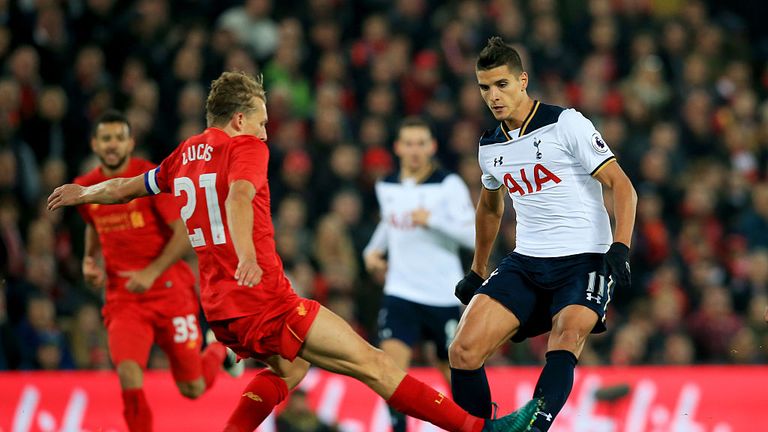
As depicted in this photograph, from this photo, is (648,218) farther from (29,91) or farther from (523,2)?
(29,91)

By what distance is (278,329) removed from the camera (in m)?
6.10

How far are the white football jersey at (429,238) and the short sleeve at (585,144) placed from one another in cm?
251

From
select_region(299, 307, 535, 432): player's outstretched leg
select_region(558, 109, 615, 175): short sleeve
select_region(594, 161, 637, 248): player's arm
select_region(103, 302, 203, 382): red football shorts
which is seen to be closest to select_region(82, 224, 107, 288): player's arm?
select_region(103, 302, 203, 382): red football shorts

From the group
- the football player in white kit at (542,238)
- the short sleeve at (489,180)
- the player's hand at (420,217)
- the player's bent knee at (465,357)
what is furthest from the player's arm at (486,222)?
the player's hand at (420,217)

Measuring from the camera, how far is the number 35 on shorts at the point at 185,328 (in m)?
8.15

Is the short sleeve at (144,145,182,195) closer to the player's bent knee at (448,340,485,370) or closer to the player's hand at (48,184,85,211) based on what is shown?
the player's hand at (48,184,85,211)

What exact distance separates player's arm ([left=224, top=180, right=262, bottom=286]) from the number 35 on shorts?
7.94ft

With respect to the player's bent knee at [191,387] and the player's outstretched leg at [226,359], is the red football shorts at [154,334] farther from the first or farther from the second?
the player's outstretched leg at [226,359]

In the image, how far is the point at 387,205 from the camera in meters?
9.15

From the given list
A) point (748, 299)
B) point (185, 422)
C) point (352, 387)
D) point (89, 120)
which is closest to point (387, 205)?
point (352, 387)

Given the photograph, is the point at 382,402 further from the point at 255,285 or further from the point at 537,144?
the point at 255,285

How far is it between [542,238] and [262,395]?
181cm

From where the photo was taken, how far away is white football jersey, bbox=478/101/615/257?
21.1 ft

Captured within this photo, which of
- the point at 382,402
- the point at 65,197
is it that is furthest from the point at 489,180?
the point at 382,402
